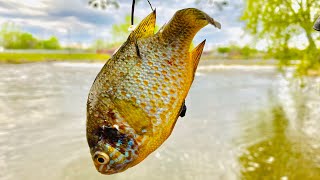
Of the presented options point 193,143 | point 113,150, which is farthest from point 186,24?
point 193,143

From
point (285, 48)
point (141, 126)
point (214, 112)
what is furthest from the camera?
point (214, 112)

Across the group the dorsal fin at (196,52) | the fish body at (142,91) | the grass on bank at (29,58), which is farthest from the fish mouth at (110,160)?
the grass on bank at (29,58)

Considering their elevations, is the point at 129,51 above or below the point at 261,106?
above

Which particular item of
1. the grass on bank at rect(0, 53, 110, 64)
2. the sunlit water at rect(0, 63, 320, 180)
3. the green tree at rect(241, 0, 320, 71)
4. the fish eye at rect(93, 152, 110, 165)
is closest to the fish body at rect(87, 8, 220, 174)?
the fish eye at rect(93, 152, 110, 165)

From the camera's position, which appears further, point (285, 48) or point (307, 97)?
point (307, 97)

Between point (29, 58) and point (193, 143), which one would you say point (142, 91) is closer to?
point (193, 143)

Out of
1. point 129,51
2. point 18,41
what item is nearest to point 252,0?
point 129,51

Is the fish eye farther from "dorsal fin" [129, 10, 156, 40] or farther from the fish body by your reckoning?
"dorsal fin" [129, 10, 156, 40]

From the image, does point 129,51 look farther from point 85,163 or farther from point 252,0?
point 252,0
